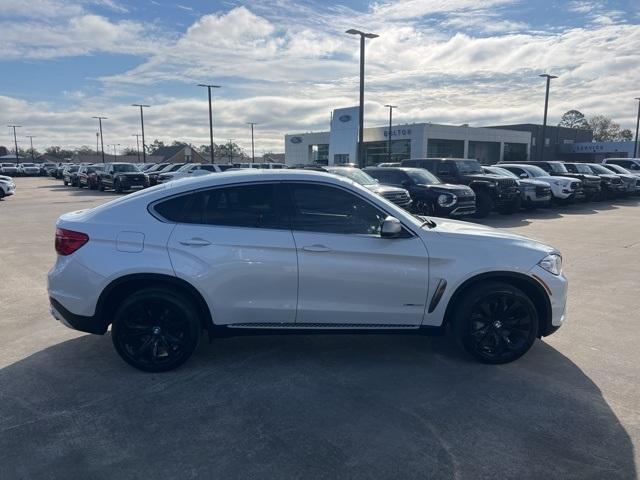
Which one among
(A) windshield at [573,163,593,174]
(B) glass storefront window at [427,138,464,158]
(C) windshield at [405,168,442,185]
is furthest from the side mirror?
(B) glass storefront window at [427,138,464,158]

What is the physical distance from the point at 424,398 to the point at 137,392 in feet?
7.31

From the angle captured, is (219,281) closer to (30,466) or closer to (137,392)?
(137,392)

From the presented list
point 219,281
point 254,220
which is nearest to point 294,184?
point 254,220

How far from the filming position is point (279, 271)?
13.2ft

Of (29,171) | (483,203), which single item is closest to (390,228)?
(483,203)

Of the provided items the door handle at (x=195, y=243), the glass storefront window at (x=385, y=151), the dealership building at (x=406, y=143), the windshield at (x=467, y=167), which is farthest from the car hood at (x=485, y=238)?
the glass storefront window at (x=385, y=151)

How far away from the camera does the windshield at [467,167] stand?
54.5ft

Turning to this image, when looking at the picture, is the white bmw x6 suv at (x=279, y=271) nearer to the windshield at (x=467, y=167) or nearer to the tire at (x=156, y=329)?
the tire at (x=156, y=329)

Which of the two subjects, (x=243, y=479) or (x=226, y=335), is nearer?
(x=243, y=479)

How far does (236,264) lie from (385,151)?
197 ft

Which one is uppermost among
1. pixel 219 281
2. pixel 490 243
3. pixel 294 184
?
pixel 294 184

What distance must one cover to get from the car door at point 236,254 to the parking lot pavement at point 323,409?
596 mm

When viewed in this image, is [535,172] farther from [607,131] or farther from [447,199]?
[607,131]

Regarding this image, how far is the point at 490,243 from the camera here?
13.9 feet
